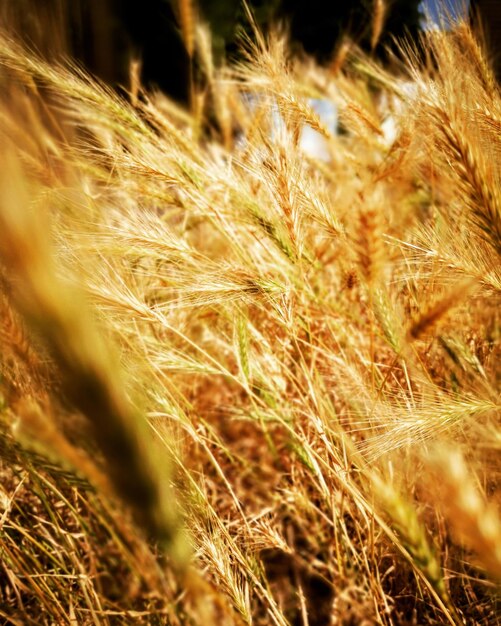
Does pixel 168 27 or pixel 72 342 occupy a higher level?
pixel 168 27

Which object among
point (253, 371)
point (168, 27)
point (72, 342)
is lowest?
point (253, 371)

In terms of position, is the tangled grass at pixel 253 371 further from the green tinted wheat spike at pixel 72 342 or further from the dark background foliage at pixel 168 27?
the dark background foliage at pixel 168 27

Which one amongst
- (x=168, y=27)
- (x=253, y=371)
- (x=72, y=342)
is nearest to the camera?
(x=72, y=342)

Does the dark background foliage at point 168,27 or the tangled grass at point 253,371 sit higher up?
the dark background foliage at point 168,27

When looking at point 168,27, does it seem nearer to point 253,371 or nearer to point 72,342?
point 253,371

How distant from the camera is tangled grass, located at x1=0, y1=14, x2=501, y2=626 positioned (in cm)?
31

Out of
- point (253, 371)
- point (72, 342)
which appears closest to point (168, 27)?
point (253, 371)

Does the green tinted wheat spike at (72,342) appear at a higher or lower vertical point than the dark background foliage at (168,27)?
lower

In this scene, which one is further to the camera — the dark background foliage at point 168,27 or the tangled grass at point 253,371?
the dark background foliage at point 168,27

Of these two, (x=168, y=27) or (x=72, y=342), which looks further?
(x=168, y=27)

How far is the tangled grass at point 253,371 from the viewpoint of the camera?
1.03 feet

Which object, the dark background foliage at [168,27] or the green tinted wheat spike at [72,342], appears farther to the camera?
the dark background foliage at [168,27]

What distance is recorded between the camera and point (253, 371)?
0.89m

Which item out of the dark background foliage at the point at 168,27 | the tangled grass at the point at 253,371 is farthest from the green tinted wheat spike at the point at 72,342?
the dark background foliage at the point at 168,27
